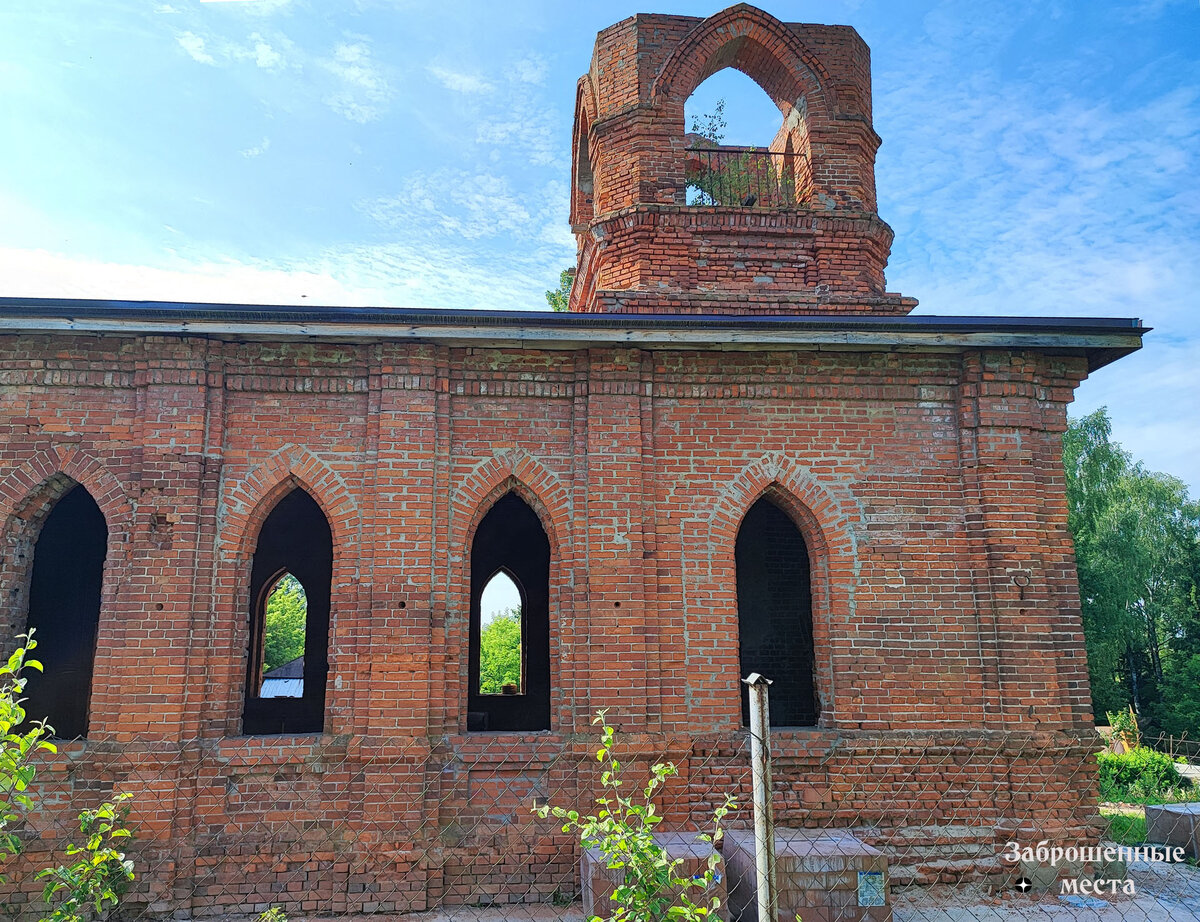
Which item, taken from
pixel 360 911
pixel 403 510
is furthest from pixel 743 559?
pixel 360 911

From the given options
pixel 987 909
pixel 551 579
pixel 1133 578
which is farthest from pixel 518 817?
pixel 1133 578

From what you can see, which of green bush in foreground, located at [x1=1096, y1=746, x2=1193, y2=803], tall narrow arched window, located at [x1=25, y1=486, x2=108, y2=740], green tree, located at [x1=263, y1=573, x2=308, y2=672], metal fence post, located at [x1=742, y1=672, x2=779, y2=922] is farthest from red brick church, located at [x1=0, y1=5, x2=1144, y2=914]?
green tree, located at [x1=263, y1=573, x2=308, y2=672]

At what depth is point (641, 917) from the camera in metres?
3.75

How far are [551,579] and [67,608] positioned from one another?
6.99 metres

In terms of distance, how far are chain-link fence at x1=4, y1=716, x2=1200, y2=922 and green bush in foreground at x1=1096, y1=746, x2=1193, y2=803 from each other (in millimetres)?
7642

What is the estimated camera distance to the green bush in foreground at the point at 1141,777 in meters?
14.2

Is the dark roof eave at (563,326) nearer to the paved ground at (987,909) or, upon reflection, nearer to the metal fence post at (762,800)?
the metal fence post at (762,800)

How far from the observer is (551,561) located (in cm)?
777

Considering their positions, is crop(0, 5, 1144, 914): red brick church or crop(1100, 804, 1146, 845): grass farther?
crop(1100, 804, 1146, 845): grass

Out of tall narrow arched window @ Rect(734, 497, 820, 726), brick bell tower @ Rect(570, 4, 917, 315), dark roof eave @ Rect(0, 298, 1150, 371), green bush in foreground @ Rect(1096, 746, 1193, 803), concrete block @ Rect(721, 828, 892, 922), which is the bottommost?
green bush in foreground @ Rect(1096, 746, 1193, 803)

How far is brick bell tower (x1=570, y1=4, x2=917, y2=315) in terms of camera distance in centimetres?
998

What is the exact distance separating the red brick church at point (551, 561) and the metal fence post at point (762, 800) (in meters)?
4.00

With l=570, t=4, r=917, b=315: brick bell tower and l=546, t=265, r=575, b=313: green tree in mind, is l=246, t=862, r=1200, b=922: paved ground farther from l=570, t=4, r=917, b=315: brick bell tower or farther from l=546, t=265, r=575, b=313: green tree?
l=546, t=265, r=575, b=313: green tree

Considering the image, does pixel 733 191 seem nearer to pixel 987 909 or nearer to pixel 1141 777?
pixel 987 909
